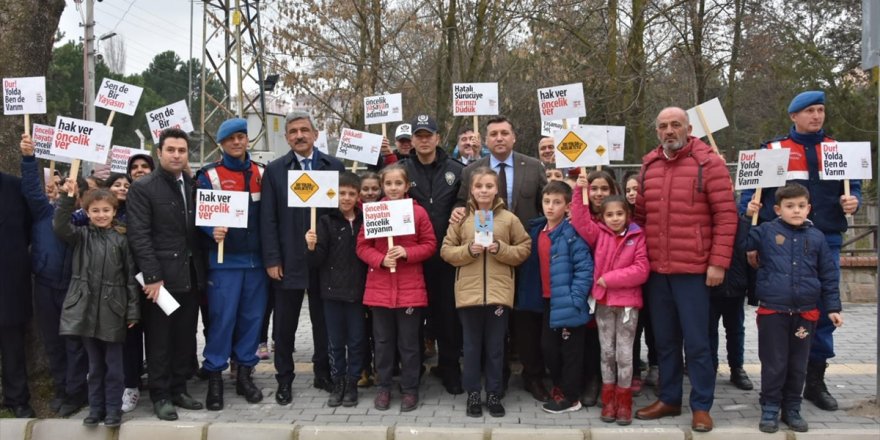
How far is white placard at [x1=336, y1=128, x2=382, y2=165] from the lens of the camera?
7.30m

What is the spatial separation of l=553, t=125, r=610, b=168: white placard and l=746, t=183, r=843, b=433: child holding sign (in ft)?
4.48

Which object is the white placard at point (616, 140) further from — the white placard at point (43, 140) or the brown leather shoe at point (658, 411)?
the white placard at point (43, 140)

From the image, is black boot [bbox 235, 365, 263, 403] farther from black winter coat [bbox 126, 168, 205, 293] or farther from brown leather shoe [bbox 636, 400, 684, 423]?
brown leather shoe [bbox 636, 400, 684, 423]

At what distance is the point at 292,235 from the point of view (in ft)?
19.6

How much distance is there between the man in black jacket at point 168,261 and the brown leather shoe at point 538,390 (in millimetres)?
2750

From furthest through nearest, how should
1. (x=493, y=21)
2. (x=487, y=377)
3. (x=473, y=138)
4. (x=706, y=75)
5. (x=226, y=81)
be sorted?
(x=226, y=81)
(x=706, y=75)
(x=493, y=21)
(x=473, y=138)
(x=487, y=377)

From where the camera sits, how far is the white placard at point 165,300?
5.34 metres

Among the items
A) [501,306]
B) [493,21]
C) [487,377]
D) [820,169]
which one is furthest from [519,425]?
[493,21]

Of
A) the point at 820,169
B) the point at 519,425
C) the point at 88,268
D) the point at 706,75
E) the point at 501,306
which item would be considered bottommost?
the point at 519,425

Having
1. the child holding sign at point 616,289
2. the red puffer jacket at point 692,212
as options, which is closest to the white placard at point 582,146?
the child holding sign at point 616,289

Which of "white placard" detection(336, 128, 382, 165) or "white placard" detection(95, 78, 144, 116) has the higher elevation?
"white placard" detection(95, 78, 144, 116)

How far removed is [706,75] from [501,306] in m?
14.5

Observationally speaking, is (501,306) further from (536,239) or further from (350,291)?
(350,291)

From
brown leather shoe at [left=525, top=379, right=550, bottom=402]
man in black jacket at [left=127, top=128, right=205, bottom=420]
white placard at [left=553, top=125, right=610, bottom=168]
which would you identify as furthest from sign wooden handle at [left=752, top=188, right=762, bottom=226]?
man in black jacket at [left=127, top=128, right=205, bottom=420]
